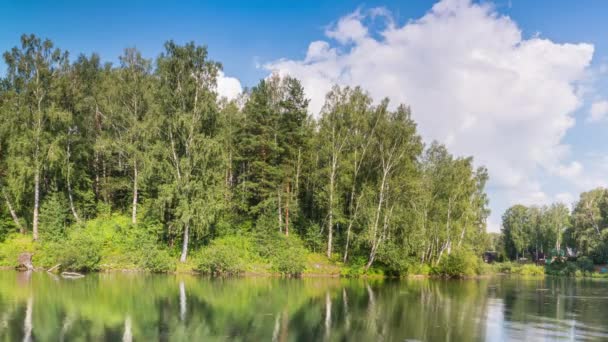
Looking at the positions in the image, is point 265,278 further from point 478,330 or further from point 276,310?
point 478,330

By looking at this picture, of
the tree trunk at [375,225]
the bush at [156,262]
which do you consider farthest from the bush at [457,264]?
the bush at [156,262]

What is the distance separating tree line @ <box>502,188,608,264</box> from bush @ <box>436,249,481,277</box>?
42500 mm

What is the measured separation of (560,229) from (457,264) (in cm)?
6515

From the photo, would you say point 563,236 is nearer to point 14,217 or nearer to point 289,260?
point 289,260

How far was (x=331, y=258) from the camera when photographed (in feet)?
153

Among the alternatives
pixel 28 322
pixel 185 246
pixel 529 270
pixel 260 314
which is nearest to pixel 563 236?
pixel 529 270

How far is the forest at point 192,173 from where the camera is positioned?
4112cm

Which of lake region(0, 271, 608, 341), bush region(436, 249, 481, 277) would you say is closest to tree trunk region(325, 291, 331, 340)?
lake region(0, 271, 608, 341)

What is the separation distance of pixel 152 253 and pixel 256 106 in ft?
67.5

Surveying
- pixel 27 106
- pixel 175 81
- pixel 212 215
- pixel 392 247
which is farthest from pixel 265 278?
pixel 27 106

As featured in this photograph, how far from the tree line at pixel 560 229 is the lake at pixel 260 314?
63135 mm

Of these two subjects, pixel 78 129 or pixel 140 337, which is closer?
pixel 140 337

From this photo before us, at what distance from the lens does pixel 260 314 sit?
19.4 m

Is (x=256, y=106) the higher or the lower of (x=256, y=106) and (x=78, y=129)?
the higher
